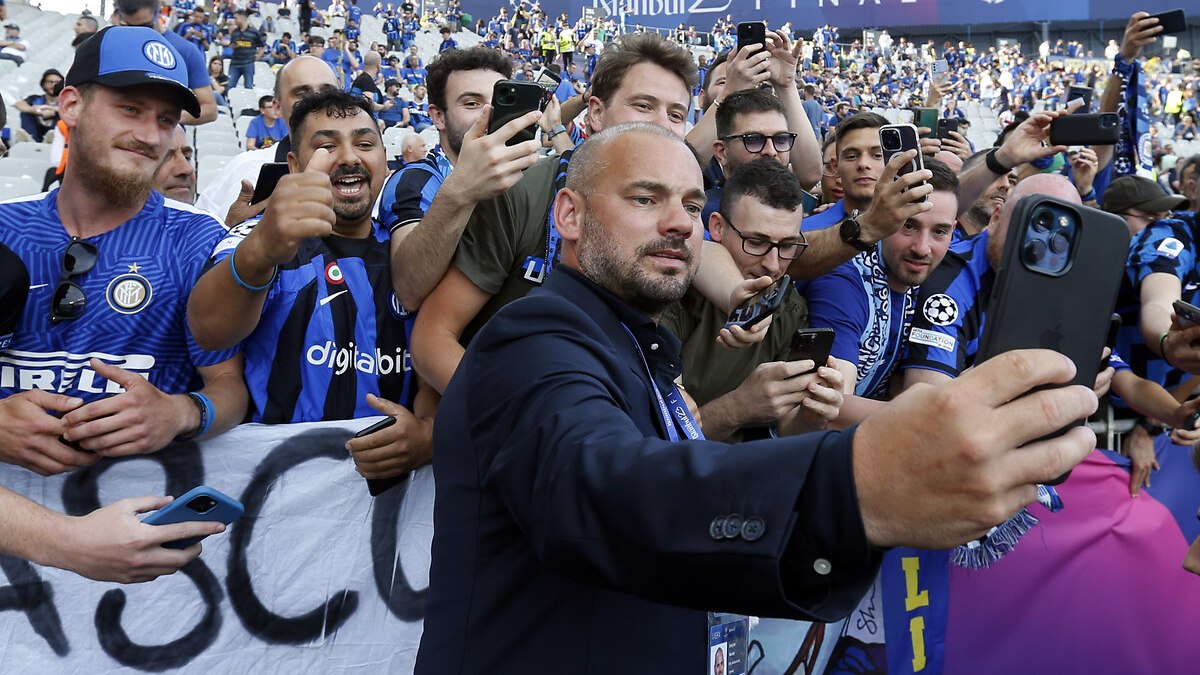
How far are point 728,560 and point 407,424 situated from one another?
1.96 m

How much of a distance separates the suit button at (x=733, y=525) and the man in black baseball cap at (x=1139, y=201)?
4513mm

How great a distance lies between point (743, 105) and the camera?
3.90 meters

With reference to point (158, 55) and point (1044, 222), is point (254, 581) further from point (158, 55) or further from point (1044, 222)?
point (1044, 222)

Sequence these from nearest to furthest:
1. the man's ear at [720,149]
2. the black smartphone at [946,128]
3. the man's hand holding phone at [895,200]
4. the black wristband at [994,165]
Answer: the man's hand holding phone at [895,200]
the man's ear at [720,149]
the black wristband at [994,165]
the black smartphone at [946,128]

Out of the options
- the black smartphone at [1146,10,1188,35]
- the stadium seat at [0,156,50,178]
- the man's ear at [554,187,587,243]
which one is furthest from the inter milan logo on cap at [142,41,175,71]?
the stadium seat at [0,156,50,178]

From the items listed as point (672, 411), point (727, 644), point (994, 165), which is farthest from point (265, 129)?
point (727, 644)

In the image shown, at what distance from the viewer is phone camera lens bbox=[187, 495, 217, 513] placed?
214cm

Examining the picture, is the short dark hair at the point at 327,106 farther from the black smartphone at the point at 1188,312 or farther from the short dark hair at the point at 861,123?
the black smartphone at the point at 1188,312

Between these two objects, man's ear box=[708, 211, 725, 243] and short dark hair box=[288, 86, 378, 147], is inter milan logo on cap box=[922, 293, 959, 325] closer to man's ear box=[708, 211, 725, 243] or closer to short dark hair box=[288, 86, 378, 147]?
man's ear box=[708, 211, 725, 243]

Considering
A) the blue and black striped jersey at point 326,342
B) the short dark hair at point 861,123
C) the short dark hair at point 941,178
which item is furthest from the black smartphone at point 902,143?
the blue and black striped jersey at point 326,342

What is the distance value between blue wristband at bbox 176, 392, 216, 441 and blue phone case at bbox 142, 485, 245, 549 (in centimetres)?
47

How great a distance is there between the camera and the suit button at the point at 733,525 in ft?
3.26

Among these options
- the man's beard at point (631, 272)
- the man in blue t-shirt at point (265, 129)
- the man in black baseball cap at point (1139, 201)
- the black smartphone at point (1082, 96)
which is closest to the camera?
the man's beard at point (631, 272)

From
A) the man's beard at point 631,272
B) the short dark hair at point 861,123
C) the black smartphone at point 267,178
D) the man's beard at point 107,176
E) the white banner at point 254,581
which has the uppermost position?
the man's beard at point 107,176
